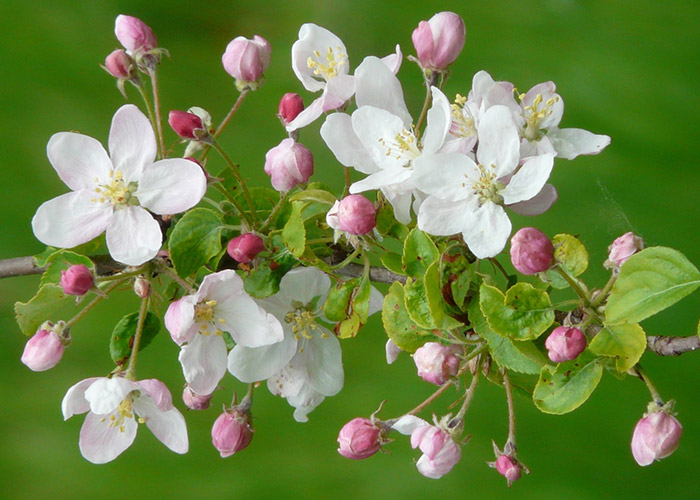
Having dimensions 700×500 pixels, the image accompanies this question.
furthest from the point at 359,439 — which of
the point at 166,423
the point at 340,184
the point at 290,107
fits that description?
the point at 340,184

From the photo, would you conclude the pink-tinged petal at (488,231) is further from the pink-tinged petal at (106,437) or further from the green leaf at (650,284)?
the pink-tinged petal at (106,437)

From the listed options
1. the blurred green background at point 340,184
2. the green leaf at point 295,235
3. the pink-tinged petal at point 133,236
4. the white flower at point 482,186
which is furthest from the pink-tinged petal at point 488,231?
the blurred green background at point 340,184

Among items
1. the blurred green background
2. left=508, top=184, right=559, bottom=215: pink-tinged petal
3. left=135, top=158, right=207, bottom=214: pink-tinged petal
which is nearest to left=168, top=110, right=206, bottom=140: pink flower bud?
left=135, top=158, right=207, bottom=214: pink-tinged petal

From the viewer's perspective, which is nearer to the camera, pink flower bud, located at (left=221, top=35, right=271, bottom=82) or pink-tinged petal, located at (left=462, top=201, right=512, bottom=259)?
pink-tinged petal, located at (left=462, top=201, right=512, bottom=259)

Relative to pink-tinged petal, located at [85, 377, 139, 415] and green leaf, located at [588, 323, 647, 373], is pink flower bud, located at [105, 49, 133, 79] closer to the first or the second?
pink-tinged petal, located at [85, 377, 139, 415]

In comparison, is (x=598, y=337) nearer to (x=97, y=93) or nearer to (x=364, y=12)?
(x=364, y=12)

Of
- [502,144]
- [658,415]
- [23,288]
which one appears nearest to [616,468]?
[658,415]
